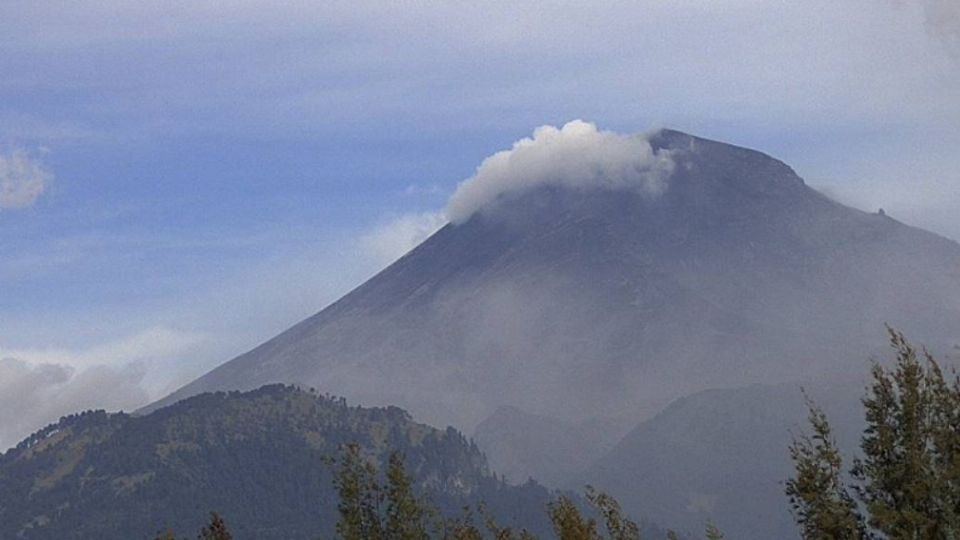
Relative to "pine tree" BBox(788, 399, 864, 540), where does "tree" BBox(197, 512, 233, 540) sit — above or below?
above

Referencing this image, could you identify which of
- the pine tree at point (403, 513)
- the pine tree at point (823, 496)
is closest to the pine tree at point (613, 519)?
the pine tree at point (823, 496)

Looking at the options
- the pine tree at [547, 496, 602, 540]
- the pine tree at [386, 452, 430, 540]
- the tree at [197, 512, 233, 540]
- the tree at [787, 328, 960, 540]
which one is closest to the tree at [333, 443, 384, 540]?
the pine tree at [386, 452, 430, 540]

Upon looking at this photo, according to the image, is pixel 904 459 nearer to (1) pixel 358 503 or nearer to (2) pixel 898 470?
(2) pixel 898 470

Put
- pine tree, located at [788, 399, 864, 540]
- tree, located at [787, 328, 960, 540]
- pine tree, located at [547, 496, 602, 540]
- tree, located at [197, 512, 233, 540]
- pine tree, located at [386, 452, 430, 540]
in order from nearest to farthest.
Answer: tree, located at [787, 328, 960, 540], pine tree, located at [788, 399, 864, 540], pine tree, located at [547, 496, 602, 540], tree, located at [197, 512, 233, 540], pine tree, located at [386, 452, 430, 540]

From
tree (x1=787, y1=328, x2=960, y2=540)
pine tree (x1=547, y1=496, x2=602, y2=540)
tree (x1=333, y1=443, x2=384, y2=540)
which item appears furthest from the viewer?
tree (x1=333, y1=443, x2=384, y2=540)

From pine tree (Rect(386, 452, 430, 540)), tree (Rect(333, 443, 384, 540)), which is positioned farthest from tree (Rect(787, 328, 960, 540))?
tree (Rect(333, 443, 384, 540))

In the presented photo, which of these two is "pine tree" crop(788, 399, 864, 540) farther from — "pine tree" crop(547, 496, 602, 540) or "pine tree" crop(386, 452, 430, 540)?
"pine tree" crop(386, 452, 430, 540)

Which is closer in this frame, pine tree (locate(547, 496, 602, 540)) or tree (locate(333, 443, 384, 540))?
pine tree (locate(547, 496, 602, 540))

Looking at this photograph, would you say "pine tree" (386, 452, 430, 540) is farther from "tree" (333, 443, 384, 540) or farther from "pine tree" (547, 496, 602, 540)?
"pine tree" (547, 496, 602, 540)

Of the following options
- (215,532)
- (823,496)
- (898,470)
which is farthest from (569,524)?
(215,532)

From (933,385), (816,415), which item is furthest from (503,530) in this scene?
(933,385)

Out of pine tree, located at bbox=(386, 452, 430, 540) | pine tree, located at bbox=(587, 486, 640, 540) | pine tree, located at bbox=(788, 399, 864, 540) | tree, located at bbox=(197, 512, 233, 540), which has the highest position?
tree, located at bbox=(197, 512, 233, 540)

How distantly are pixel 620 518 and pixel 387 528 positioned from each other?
15.1m

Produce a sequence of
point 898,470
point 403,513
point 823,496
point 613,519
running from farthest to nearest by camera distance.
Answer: point 403,513 < point 613,519 < point 823,496 < point 898,470
